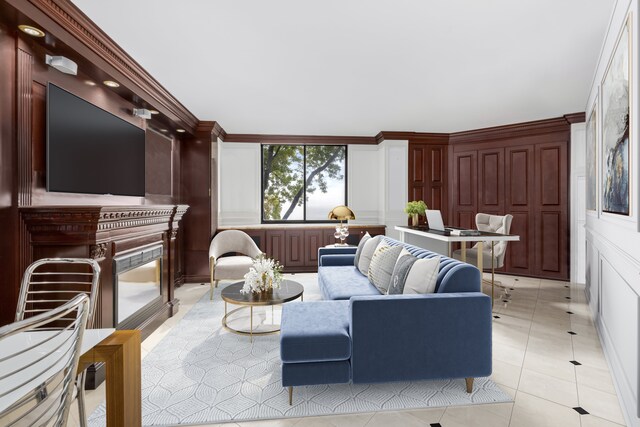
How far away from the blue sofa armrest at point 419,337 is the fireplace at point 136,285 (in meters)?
1.99

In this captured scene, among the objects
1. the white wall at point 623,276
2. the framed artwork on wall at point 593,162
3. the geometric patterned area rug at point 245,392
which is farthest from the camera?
the framed artwork on wall at point 593,162

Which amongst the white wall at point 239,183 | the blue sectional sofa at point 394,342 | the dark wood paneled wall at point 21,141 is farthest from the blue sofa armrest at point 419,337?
the white wall at point 239,183

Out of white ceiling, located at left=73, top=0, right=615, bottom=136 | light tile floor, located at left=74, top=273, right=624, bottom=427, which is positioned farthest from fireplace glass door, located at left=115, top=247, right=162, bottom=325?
white ceiling, located at left=73, top=0, right=615, bottom=136

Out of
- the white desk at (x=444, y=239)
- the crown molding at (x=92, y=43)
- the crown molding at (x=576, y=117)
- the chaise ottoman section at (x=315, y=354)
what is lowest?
the chaise ottoman section at (x=315, y=354)

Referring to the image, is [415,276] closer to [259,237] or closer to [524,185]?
[259,237]

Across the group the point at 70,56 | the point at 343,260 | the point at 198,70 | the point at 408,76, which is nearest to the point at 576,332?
the point at 343,260

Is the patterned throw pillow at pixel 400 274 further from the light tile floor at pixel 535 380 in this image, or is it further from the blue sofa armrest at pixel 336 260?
the blue sofa armrest at pixel 336 260

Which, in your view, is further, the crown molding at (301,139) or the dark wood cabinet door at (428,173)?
the dark wood cabinet door at (428,173)

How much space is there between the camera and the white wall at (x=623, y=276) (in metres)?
→ 1.92

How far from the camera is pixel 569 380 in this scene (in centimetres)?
247

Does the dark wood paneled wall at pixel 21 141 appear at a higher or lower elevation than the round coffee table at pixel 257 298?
higher

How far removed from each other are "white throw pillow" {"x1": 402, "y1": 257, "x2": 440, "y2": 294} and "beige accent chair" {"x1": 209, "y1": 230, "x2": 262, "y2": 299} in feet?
8.78

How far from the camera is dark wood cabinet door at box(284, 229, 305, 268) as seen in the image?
628cm

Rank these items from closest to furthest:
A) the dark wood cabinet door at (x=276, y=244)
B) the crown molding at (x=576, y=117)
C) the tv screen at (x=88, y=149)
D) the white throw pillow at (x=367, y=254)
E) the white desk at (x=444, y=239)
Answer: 1. the tv screen at (x=88, y=149)
2. the white desk at (x=444, y=239)
3. the white throw pillow at (x=367, y=254)
4. the crown molding at (x=576, y=117)
5. the dark wood cabinet door at (x=276, y=244)
